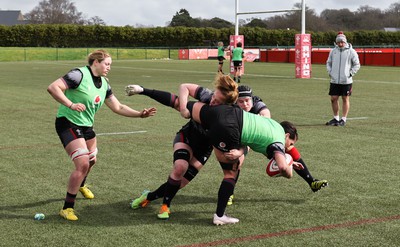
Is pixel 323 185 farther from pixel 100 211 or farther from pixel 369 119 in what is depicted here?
pixel 369 119

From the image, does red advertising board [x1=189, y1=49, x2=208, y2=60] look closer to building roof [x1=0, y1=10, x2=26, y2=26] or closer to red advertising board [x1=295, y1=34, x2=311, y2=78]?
Answer: red advertising board [x1=295, y1=34, x2=311, y2=78]

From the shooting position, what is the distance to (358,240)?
5500 millimetres

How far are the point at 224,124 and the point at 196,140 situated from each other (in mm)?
778

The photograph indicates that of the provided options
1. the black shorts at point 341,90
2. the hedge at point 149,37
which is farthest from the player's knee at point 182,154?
the hedge at point 149,37

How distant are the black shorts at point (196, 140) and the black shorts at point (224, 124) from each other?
0.46 m

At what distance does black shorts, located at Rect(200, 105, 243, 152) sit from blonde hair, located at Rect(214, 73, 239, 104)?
9cm

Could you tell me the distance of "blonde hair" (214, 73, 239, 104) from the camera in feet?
18.3

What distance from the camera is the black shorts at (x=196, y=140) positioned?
619cm

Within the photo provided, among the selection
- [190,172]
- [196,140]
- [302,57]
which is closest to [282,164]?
[196,140]

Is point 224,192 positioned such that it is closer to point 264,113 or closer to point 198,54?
point 264,113

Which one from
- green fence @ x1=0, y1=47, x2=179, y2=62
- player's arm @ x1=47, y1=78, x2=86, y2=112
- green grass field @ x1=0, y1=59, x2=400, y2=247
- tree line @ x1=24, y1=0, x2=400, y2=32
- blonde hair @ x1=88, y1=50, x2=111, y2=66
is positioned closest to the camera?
green grass field @ x1=0, y1=59, x2=400, y2=247

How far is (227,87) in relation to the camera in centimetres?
559

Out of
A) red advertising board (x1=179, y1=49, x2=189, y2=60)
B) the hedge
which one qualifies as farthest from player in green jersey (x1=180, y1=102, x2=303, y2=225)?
the hedge

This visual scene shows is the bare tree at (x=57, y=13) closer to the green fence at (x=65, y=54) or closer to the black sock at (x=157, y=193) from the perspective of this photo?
the green fence at (x=65, y=54)
